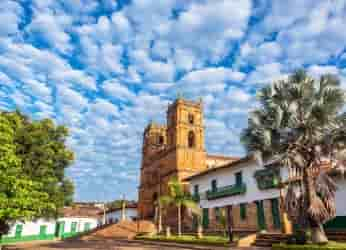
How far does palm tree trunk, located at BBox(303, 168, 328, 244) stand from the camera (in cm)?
1500

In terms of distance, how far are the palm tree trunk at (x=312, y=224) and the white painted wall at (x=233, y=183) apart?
29.5 ft

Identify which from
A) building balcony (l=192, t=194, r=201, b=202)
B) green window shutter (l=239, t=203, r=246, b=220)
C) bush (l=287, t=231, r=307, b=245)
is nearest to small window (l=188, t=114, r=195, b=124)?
building balcony (l=192, t=194, r=201, b=202)

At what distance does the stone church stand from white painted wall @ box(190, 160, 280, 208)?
1053 cm

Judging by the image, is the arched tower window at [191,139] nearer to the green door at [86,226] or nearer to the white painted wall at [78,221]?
the white painted wall at [78,221]

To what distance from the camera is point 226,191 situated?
3042 centimetres

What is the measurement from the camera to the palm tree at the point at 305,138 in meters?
15.7

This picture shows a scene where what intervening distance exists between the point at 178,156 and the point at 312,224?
32.7 metres

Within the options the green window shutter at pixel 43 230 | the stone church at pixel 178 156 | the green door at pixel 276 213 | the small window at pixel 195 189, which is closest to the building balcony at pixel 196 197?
the small window at pixel 195 189

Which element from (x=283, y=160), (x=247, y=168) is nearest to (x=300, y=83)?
(x=283, y=160)

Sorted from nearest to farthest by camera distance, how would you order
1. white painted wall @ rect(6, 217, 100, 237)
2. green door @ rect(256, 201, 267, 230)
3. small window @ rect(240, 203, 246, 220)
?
green door @ rect(256, 201, 267, 230) → small window @ rect(240, 203, 246, 220) → white painted wall @ rect(6, 217, 100, 237)

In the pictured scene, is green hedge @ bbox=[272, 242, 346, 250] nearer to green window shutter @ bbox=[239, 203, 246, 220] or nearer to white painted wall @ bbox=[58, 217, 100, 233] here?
green window shutter @ bbox=[239, 203, 246, 220]

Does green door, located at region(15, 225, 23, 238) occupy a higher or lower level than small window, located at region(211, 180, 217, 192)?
lower

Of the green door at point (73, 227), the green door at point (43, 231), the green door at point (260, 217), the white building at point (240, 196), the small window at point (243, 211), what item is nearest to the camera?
the white building at point (240, 196)

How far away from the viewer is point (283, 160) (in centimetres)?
1605
